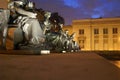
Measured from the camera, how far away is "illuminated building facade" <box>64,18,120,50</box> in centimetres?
4094

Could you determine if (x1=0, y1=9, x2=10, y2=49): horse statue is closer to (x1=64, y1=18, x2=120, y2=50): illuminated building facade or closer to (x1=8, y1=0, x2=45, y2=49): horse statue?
(x1=8, y1=0, x2=45, y2=49): horse statue

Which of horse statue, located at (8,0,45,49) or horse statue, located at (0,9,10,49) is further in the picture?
horse statue, located at (8,0,45,49)

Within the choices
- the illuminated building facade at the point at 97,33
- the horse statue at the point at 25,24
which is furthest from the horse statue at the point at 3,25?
the illuminated building facade at the point at 97,33

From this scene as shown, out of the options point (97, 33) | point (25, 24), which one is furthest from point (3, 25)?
point (97, 33)

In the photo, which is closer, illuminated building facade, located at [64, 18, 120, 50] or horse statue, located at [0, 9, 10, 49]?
horse statue, located at [0, 9, 10, 49]

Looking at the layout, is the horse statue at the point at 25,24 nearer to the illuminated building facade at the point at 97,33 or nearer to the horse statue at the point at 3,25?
the horse statue at the point at 3,25

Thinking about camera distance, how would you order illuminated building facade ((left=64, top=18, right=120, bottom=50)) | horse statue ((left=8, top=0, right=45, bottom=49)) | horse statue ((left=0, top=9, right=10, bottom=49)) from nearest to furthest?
horse statue ((left=0, top=9, right=10, bottom=49)), horse statue ((left=8, top=0, right=45, bottom=49)), illuminated building facade ((left=64, top=18, right=120, bottom=50))

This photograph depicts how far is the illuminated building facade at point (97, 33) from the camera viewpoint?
40938mm

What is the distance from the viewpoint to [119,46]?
41.1 meters

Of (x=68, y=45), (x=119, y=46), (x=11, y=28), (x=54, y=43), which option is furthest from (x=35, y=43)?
(x=119, y=46)

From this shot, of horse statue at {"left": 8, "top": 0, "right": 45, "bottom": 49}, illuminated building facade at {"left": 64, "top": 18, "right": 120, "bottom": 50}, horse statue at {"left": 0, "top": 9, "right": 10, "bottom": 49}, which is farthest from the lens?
illuminated building facade at {"left": 64, "top": 18, "right": 120, "bottom": 50}

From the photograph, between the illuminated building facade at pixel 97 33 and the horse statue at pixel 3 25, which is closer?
the horse statue at pixel 3 25

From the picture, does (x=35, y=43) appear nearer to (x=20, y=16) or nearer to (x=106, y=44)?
(x=20, y=16)

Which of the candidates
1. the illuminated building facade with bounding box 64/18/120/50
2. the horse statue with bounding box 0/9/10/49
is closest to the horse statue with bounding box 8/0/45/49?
the horse statue with bounding box 0/9/10/49
